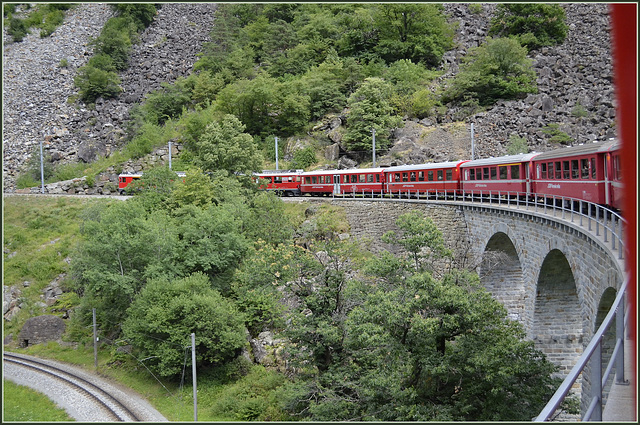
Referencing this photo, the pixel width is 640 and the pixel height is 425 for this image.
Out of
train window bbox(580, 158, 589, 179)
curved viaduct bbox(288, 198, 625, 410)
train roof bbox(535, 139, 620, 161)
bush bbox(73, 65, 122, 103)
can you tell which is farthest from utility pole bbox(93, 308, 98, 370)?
bush bbox(73, 65, 122, 103)

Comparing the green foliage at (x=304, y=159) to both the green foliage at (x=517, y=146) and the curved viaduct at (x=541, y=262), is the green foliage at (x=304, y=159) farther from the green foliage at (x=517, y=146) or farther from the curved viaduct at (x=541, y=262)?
the curved viaduct at (x=541, y=262)

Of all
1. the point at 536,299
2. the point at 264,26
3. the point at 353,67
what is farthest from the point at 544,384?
the point at 264,26

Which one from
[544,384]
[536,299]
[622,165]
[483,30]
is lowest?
[544,384]

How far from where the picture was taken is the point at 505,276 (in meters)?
23.7

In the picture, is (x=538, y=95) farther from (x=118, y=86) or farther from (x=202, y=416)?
(x=118, y=86)

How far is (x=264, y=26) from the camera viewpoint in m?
76.2

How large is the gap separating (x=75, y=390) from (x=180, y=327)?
5.00 meters

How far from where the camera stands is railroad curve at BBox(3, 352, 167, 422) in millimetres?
20922

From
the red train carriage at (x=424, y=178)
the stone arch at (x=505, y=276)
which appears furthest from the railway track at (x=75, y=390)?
the red train carriage at (x=424, y=178)

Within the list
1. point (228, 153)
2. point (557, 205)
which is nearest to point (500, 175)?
point (557, 205)

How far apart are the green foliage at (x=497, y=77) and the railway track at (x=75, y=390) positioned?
41.9 metres

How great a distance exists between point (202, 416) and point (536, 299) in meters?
13.3

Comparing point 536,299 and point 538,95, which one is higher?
point 538,95

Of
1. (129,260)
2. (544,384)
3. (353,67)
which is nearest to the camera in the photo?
(544,384)
